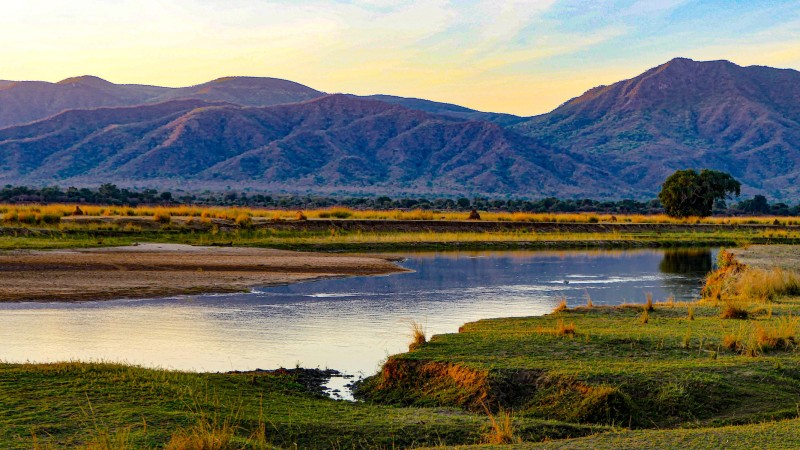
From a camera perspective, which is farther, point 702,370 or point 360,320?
point 360,320

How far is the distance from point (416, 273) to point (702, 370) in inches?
848

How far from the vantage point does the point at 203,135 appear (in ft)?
507

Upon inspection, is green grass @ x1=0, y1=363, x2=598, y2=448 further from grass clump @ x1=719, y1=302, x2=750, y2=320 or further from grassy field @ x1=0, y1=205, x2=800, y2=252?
A: grassy field @ x1=0, y1=205, x2=800, y2=252

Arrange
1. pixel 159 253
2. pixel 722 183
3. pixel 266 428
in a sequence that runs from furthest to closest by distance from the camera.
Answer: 1. pixel 722 183
2. pixel 159 253
3. pixel 266 428

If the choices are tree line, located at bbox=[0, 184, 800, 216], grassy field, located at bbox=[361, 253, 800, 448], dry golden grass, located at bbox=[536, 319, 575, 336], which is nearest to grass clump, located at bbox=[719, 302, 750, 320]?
grassy field, located at bbox=[361, 253, 800, 448]

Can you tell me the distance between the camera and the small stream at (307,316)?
1577 cm

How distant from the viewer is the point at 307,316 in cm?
2105

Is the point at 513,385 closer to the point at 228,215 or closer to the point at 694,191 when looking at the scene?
the point at 228,215

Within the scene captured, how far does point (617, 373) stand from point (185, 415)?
17.4ft

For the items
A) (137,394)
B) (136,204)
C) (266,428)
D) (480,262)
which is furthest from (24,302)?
(136,204)

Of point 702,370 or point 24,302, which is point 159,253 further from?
point 702,370

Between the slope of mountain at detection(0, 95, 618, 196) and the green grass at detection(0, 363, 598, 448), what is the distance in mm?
128184

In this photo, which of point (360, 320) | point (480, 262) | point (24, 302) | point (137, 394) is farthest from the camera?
point (480, 262)

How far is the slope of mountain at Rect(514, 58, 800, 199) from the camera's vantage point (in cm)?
16188
